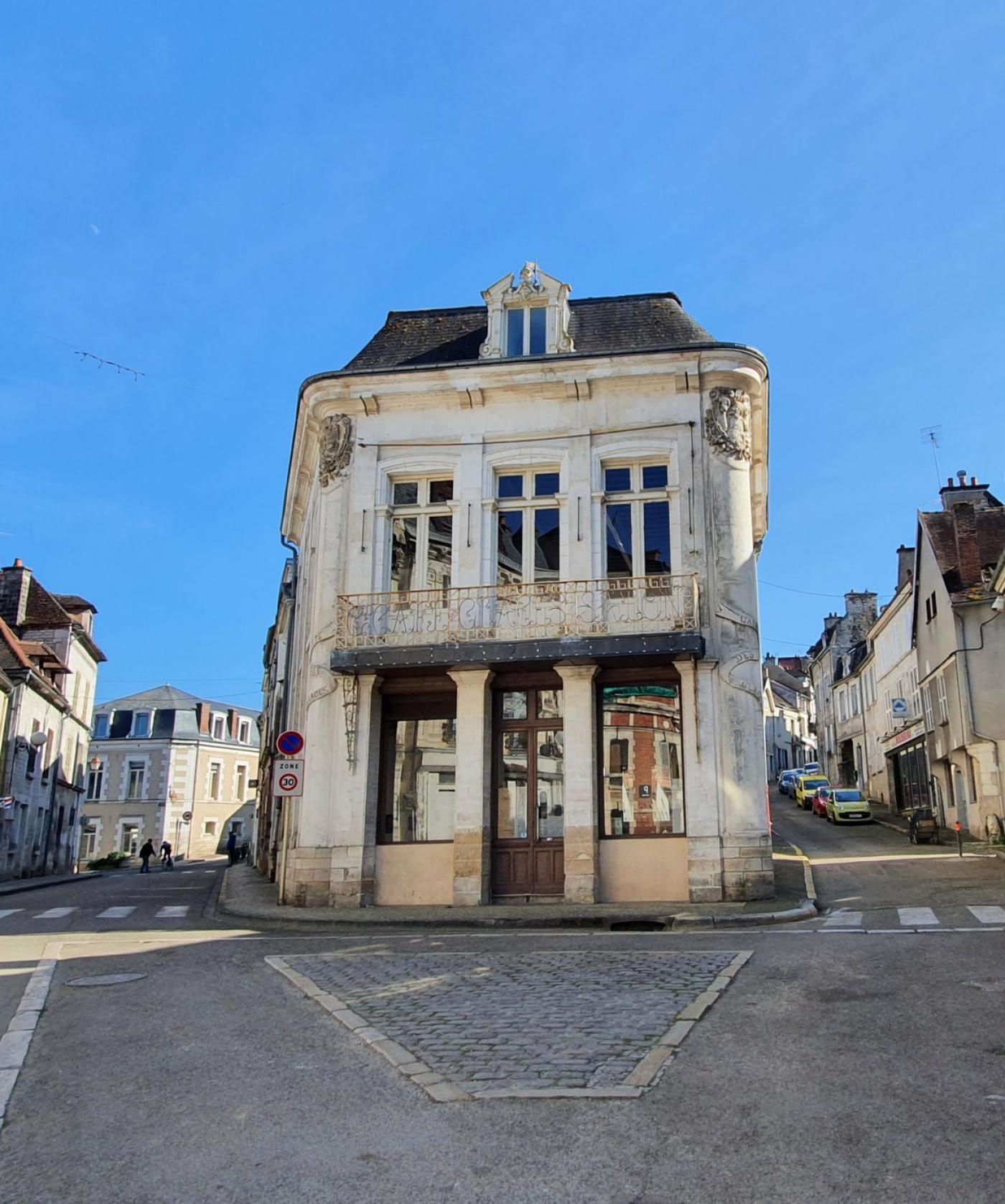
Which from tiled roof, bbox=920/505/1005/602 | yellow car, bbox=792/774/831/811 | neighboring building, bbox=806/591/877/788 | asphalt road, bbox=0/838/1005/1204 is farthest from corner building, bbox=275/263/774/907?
neighboring building, bbox=806/591/877/788

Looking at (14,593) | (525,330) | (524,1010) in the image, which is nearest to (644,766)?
(525,330)

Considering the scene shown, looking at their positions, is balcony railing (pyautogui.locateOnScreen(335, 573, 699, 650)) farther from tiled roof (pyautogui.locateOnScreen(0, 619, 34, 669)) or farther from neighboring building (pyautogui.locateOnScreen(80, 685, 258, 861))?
neighboring building (pyautogui.locateOnScreen(80, 685, 258, 861))

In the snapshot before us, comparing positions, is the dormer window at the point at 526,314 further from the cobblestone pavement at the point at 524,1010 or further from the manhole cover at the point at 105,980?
the manhole cover at the point at 105,980

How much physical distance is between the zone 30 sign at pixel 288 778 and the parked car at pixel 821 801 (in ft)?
94.9

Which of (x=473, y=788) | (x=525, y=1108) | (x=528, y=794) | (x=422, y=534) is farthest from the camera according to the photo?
(x=422, y=534)

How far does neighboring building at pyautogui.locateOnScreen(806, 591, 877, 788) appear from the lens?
54594mm

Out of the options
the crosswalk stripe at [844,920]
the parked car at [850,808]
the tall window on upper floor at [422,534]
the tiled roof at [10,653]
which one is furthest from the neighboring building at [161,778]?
the crosswalk stripe at [844,920]

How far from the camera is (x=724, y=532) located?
55.7ft

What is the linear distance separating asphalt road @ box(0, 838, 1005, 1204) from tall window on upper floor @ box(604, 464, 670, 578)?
8839 millimetres

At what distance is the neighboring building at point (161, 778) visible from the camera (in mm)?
56719

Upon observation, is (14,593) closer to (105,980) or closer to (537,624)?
(537,624)

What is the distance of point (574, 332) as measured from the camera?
62.4ft

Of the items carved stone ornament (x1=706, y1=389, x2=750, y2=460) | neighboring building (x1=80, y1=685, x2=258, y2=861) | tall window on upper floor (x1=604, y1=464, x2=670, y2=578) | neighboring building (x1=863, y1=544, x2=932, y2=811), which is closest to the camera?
tall window on upper floor (x1=604, y1=464, x2=670, y2=578)

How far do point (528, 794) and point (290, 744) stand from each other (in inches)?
151
